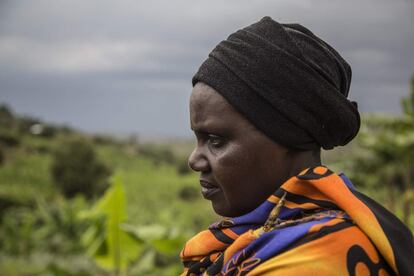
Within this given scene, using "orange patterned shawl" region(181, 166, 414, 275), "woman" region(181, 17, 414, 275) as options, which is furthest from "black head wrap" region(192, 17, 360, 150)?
"orange patterned shawl" region(181, 166, 414, 275)

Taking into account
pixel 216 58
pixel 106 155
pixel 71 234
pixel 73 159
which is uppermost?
pixel 216 58

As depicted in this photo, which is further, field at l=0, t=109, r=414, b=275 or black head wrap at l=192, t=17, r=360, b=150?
field at l=0, t=109, r=414, b=275

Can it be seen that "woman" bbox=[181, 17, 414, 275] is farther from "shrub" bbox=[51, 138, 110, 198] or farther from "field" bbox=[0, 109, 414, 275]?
"shrub" bbox=[51, 138, 110, 198]

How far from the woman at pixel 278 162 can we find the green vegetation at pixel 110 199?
13.5ft

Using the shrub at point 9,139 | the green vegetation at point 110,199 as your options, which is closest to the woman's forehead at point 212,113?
the green vegetation at point 110,199

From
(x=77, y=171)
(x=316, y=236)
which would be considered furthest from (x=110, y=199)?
(x=77, y=171)

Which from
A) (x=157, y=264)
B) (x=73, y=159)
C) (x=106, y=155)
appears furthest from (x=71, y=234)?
(x=106, y=155)

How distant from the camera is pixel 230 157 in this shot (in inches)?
53.3

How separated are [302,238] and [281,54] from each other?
→ 0.44 metres

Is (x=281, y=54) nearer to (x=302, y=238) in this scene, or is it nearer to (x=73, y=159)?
(x=302, y=238)

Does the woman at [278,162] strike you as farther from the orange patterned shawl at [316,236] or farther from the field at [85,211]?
the field at [85,211]

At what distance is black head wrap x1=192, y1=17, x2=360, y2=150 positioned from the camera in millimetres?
1349

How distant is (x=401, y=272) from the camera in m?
1.27

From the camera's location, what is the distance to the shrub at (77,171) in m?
22.9
